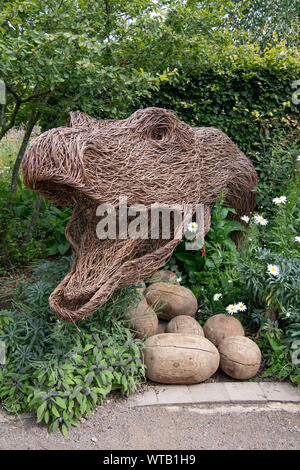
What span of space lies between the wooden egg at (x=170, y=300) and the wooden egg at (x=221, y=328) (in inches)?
9.1

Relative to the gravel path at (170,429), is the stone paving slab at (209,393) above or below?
above

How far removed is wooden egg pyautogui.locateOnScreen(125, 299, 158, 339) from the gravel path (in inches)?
22.2

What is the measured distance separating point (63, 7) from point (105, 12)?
0.75m

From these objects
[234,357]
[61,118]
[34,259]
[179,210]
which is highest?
[61,118]

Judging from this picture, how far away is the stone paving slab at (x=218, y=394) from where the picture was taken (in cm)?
292

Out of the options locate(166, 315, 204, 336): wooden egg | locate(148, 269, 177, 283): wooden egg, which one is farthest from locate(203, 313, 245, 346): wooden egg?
locate(148, 269, 177, 283): wooden egg

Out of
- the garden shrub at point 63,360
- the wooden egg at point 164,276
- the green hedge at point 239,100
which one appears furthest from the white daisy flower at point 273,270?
the green hedge at point 239,100

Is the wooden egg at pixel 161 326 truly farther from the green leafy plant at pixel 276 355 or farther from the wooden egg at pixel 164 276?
the green leafy plant at pixel 276 355

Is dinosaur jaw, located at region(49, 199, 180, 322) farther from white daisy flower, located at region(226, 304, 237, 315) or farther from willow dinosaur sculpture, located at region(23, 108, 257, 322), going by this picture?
white daisy flower, located at region(226, 304, 237, 315)

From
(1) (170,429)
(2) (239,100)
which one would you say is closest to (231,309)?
(1) (170,429)
